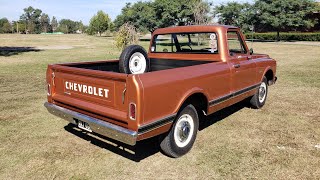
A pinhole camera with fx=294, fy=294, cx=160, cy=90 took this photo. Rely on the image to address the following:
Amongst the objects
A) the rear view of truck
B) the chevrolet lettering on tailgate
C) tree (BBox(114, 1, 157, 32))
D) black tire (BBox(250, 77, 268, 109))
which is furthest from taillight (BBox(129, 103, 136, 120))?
tree (BBox(114, 1, 157, 32))

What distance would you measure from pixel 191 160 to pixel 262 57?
3531 millimetres


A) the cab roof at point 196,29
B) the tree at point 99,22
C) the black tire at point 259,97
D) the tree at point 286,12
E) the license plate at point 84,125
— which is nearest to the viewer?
the license plate at point 84,125

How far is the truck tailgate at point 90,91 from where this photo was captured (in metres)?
3.68

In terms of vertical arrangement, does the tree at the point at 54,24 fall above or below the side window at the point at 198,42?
above

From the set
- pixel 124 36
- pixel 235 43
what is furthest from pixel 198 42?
pixel 124 36

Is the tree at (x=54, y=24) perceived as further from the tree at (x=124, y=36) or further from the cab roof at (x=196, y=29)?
the cab roof at (x=196, y=29)

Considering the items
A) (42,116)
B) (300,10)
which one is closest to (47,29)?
(300,10)

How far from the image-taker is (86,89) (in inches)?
162

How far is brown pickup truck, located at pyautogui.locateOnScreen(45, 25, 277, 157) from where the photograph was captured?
358 centimetres

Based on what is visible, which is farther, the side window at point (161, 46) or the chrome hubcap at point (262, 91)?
the chrome hubcap at point (262, 91)

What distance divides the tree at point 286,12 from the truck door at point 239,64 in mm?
37448

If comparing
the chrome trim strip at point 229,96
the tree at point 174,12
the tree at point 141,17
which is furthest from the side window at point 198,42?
the tree at point 141,17

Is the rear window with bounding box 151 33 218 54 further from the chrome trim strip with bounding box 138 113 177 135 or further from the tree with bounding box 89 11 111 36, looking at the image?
the tree with bounding box 89 11 111 36

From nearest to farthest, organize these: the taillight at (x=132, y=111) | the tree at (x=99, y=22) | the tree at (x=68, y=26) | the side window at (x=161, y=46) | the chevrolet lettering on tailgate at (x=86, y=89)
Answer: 1. the taillight at (x=132, y=111)
2. the chevrolet lettering on tailgate at (x=86, y=89)
3. the side window at (x=161, y=46)
4. the tree at (x=99, y=22)
5. the tree at (x=68, y=26)
